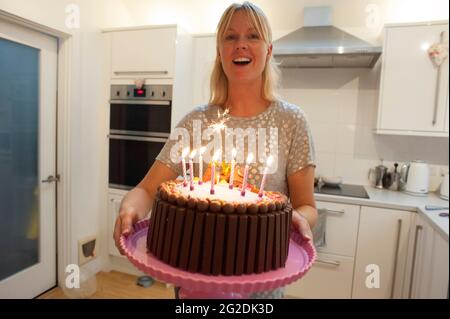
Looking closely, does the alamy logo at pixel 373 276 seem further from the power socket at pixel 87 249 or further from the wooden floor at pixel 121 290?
the power socket at pixel 87 249

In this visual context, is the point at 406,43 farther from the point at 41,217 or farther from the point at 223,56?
the point at 41,217

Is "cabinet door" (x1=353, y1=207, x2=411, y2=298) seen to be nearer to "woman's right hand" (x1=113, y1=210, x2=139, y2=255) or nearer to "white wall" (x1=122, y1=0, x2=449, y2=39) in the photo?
"white wall" (x1=122, y1=0, x2=449, y2=39)

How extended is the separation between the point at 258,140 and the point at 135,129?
172 centimetres

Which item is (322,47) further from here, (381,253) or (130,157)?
(130,157)

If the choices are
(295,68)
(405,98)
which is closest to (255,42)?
(405,98)

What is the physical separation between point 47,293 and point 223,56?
224 centimetres

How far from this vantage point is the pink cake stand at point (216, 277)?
1.97 ft

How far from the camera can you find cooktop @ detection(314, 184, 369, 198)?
86.0 inches

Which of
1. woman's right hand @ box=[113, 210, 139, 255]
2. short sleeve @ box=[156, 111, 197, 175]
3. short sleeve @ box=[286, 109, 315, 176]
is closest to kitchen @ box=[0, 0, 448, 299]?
short sleeve @ box=[286, 109, 315, 176]

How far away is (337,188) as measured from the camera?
93.9 inches

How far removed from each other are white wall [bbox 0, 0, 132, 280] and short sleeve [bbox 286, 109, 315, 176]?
1852 millimetres

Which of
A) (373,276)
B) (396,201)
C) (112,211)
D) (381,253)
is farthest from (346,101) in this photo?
(112,211)

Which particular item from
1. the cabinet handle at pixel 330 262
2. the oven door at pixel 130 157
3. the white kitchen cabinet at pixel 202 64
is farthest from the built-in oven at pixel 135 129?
the cabinet handle at pixel 330 262

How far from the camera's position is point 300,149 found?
89 cm
